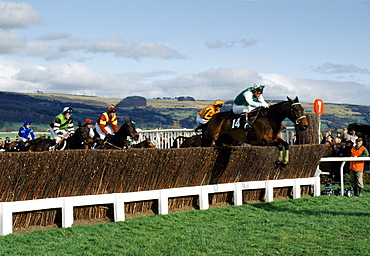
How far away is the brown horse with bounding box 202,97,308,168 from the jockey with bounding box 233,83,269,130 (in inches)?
4.4

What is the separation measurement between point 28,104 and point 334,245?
76.6 meters

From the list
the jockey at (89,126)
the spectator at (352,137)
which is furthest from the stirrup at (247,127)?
the spectator at (352,137)

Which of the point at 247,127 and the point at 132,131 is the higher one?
the point at 247,127

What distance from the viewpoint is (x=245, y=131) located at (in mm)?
8969

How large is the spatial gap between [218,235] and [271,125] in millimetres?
3235

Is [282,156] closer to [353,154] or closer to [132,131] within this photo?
[353,154]

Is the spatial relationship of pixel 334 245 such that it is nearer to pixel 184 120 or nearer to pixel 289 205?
pixel 289 205

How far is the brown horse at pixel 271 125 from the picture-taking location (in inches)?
328

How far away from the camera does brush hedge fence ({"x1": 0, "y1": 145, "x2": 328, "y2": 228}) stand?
6.32 metres

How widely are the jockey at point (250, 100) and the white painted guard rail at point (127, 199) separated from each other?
3.79ft

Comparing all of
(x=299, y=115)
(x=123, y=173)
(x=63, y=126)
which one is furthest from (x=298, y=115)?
(x=63, y=126)

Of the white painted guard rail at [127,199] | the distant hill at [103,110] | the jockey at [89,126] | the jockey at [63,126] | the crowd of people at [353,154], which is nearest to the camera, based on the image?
the white painted guard rail at [127,199]

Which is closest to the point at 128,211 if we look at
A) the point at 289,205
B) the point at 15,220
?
the point at 15,220

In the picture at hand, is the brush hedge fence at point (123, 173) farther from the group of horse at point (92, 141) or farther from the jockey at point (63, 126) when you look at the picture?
the jockey at point (63, 126)
